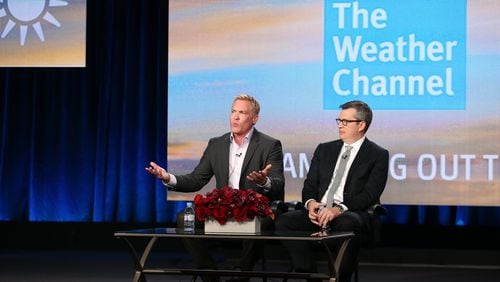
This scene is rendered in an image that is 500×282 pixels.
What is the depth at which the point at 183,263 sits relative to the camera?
22.6ft

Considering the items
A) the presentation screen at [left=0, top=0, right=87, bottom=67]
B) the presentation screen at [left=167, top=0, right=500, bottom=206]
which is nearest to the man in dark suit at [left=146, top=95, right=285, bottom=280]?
the presentation screen at [left=167, top=0, right=500, bottom=206]

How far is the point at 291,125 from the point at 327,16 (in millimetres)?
850

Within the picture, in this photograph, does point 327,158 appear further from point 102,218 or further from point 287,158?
point 102,218

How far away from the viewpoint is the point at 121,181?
782cm

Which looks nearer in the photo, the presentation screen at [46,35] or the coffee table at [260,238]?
the coffee table at [260,238]

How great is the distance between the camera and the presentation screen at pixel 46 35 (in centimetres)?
751

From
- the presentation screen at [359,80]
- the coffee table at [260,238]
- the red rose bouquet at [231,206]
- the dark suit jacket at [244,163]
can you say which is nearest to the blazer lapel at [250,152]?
the dark suit jacket at [244,163]

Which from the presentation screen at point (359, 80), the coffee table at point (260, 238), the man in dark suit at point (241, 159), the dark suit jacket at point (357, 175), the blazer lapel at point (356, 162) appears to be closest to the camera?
the coffee table at point (260, 238)

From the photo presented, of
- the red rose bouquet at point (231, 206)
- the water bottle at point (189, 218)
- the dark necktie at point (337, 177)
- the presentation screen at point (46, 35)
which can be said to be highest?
the presentation screen at point (46, 35)

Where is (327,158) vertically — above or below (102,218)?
above

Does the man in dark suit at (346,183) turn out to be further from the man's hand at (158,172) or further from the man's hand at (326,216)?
the man's hand at (158,172)

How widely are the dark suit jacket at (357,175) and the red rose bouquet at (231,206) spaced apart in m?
0.65

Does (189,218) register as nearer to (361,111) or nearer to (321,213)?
(321,213)

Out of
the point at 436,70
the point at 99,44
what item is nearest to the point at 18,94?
the point at 99,44
